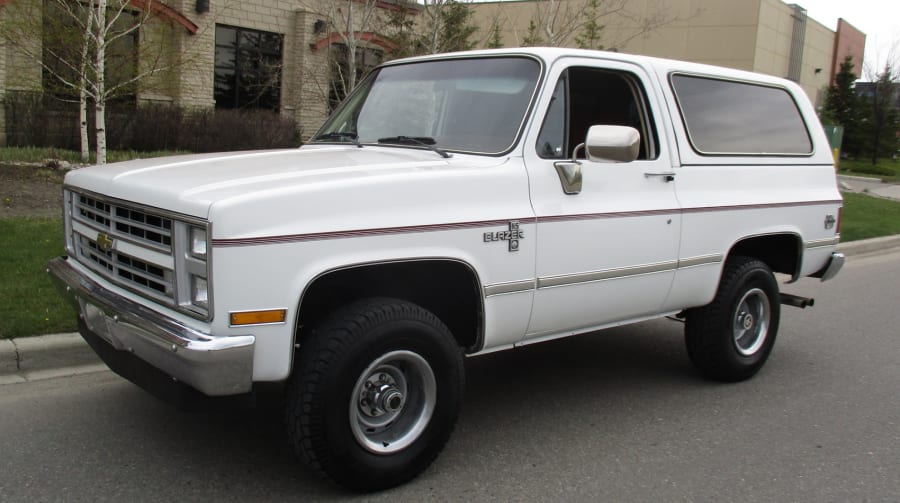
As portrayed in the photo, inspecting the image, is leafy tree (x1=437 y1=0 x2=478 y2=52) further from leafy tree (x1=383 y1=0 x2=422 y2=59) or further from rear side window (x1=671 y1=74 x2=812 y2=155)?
rear side window (x1=671 y1=74 x2=812 y2=155)

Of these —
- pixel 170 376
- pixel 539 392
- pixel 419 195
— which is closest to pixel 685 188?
pixel 539 392

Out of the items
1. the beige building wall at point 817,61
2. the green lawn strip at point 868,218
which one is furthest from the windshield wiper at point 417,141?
the beige building wall at point 817,61

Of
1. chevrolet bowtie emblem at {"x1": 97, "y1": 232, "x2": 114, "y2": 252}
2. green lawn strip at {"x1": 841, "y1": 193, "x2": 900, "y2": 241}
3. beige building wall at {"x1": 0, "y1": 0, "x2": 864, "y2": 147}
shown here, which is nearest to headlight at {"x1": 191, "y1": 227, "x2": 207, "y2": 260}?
chevrolet bowtie emblem at {"x1": 97, "y1": 232, "x2": 114, "y2": 252}

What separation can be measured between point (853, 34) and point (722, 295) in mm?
47777

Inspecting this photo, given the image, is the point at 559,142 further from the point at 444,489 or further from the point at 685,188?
the point at 444,489

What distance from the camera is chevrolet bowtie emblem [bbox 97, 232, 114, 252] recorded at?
363 cm

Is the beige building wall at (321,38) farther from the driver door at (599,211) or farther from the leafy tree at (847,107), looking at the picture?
the driver door at (599,211)

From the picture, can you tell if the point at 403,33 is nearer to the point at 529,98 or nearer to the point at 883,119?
the point at 529,98

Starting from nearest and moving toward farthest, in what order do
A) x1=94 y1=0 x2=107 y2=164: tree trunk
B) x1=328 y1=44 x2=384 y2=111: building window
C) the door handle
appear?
1. the door handle
2. x1=94 y1=0 x2=107 y2=164: tree trunk
3. x1=328 y1=44 x2=384 y2=111: building window

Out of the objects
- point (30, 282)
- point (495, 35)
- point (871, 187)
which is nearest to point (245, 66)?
point (495, 35)

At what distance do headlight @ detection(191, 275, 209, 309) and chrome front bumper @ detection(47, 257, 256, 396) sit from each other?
0.11 m

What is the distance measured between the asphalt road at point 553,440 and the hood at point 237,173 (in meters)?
1.32

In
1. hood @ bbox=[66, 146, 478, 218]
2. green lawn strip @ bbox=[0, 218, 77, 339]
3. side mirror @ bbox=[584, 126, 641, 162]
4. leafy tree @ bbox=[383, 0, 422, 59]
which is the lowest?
green lawn strip @ bbox=[0, 218, 77, 339]

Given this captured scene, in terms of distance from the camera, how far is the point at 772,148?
5.49 m
